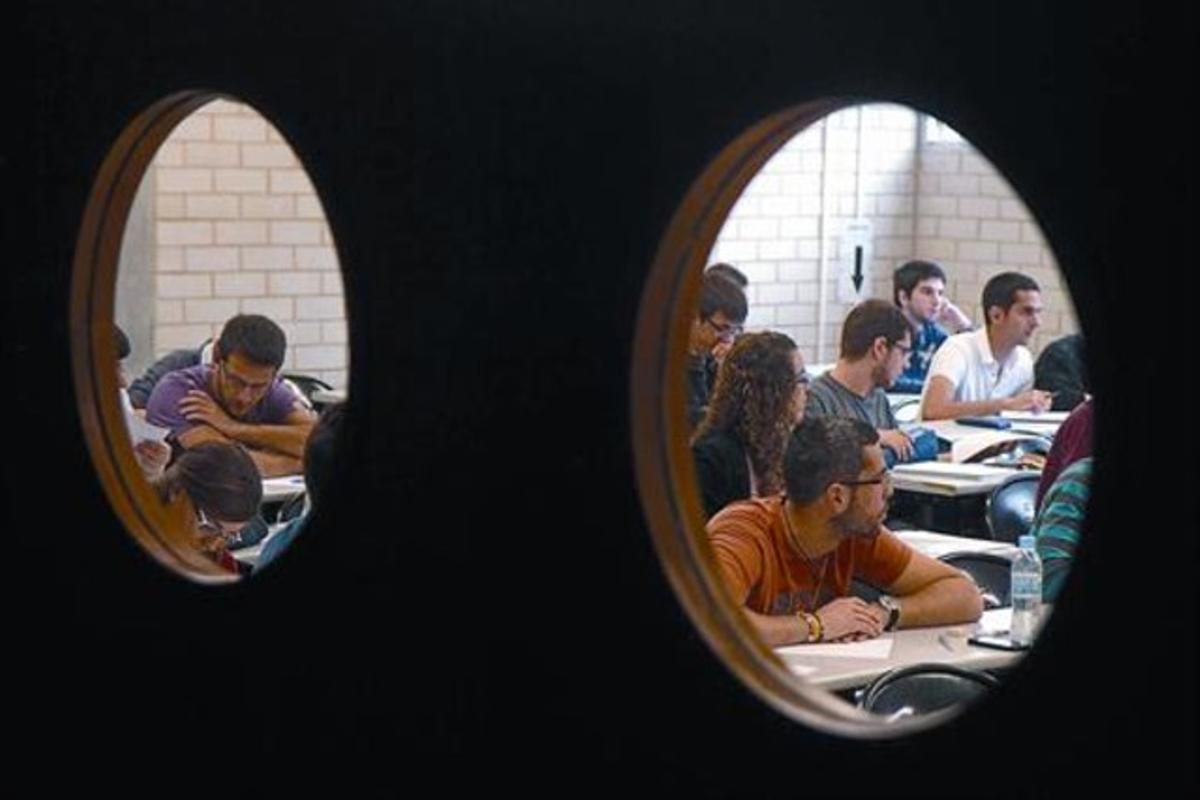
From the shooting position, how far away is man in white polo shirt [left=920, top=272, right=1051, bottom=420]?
27.8 feet

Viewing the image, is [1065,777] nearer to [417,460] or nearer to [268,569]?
[417,460]

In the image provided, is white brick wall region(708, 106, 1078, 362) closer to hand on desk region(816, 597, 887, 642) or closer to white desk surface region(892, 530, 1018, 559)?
white desk surface region(892, 530, 1018, 559)

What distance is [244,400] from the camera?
268 inches

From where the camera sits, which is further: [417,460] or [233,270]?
[233,270]

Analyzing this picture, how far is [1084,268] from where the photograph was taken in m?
1.28

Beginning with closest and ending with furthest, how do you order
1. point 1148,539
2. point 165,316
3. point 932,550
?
point 1148,539 < point 932,550 < point 165,316

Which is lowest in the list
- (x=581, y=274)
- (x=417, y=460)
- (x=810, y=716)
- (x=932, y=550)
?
(x=932, y=550)

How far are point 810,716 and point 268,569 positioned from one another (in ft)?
2.03

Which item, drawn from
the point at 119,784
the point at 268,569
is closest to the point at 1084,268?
the point at 268,569

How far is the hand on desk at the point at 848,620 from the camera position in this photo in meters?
4.73

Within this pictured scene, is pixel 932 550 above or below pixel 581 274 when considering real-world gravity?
below

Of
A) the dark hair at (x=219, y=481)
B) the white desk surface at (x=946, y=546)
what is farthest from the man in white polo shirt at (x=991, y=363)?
the dark hair at (x=219, y=481)

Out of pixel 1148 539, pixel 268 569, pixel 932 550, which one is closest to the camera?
pixel 1148 539

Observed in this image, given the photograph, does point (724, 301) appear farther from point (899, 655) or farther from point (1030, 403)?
point (899, 655)
